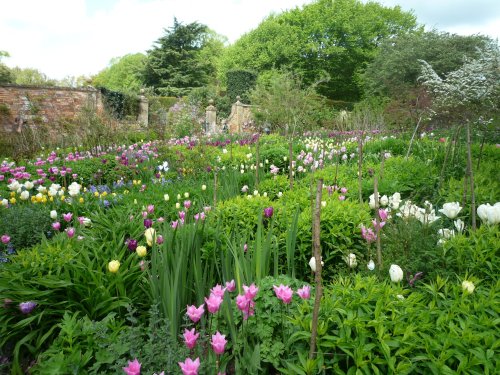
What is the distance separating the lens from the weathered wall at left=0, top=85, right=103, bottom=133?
17156 millimetres

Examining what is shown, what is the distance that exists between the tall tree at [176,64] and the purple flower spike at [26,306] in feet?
96.2

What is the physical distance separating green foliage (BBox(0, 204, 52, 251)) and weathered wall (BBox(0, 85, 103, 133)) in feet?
47.9

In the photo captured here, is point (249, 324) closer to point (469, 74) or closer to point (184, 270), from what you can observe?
point (184, 270)

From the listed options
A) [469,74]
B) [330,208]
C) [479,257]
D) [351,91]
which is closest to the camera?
[479,257]

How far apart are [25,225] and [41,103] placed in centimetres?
1748

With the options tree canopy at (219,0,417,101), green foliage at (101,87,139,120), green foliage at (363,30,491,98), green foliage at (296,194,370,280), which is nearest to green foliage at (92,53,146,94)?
tree canopy at (219,0,417,101)

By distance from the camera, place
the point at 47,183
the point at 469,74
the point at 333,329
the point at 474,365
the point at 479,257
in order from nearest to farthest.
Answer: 1. the point at 474,365
2. the point at 333,329
3. the point at 479,257
4. the point at 47,183
5. the point at 469,74

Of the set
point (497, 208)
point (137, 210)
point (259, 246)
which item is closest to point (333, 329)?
point (259, 246)

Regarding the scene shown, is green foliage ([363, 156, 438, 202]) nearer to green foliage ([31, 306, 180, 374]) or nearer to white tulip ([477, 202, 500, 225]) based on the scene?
white tulip ([477, 202, 500, 225])

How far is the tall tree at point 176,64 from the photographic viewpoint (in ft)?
99.6

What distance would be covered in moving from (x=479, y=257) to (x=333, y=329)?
1098mm

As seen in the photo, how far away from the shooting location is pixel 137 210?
12.1 ft

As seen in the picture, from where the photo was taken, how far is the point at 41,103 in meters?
18.0

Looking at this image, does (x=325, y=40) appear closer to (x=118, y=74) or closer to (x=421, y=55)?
(x=421, y=55)
